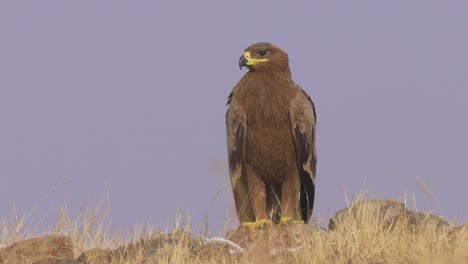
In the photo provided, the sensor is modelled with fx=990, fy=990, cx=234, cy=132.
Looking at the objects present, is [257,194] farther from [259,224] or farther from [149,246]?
[149,246]

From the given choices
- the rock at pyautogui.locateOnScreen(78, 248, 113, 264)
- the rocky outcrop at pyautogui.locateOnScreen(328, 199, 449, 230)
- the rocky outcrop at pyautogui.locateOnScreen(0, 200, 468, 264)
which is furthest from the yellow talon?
the rock at pyautogui.locateOnScreen(78, 248, 113, 264)

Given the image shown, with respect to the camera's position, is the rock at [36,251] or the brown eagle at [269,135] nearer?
the rock at [36,251]

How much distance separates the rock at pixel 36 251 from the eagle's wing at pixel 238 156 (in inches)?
85.0

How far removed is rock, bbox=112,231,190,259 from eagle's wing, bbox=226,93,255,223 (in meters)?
1.28

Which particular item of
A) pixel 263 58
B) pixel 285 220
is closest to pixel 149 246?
pixel 285 220

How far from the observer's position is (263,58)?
34.6 ft

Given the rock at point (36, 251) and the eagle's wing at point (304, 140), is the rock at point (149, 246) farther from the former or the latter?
the eagle's wing at point (304, 140)

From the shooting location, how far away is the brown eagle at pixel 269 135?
406 inches

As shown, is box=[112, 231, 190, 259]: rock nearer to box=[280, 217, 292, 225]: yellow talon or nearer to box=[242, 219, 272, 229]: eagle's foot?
box=[242, 219, 272, 229]: eagle's foot

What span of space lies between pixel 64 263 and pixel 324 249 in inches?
92.6

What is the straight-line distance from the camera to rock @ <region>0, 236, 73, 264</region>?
9164 mm

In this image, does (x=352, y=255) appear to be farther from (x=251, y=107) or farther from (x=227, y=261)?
(x=251, y=107)

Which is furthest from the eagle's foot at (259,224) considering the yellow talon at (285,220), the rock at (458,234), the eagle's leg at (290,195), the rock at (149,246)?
the rock at (458,234)

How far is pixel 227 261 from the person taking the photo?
902 cm
